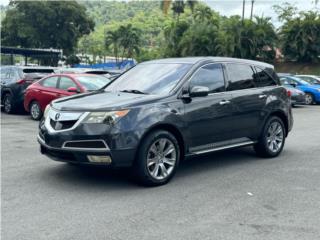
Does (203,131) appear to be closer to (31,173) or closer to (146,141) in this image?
(146,141)

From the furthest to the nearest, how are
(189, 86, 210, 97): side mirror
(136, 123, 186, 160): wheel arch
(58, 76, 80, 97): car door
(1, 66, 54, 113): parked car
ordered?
(1, 66, 54, 113): parked car → (58, 76, 80, 97): car door → (189, 86, 210, 97): side mirror → (136, 123, 186, 160): wheel arch

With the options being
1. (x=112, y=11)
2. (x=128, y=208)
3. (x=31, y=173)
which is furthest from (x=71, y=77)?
(x=112, y=11)

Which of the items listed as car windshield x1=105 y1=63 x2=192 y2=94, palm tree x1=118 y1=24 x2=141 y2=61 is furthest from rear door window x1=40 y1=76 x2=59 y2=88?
palm tree x1=118 y1=24 x2=141 y2=61

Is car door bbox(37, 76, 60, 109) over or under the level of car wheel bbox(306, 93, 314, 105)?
over

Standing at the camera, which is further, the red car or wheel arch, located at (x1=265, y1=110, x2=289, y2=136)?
the red car

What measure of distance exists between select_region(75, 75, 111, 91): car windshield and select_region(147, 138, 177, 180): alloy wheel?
6098 millimetres

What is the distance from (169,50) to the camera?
52906 mm

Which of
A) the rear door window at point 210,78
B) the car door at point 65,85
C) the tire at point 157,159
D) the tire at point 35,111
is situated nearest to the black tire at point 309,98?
the car door at point 65,85

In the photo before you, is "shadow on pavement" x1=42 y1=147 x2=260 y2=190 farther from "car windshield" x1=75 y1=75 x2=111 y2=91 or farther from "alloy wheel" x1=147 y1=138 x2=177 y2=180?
"car windshield" x1=75 y1=75 x2=111 y2=91

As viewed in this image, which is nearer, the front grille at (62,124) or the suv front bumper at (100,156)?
the suv front bumper at (100,156)

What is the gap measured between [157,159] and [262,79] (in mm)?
2962

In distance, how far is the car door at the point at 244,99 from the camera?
711cm

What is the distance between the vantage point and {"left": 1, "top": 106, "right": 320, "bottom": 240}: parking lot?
4.37 m

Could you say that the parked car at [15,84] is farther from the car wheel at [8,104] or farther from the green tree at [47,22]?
the green tree at [47,22]
